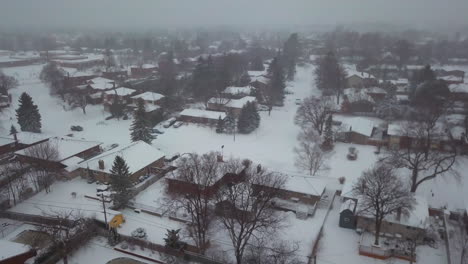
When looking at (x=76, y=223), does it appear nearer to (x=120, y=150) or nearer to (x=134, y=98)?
(x=120, y=150)

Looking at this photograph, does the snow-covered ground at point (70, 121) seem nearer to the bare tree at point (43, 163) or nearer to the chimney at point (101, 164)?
the bare tree at point (43, 163)

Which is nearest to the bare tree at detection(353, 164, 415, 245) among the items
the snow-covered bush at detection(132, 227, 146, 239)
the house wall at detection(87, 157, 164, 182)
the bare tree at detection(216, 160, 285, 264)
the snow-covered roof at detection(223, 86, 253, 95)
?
the bare tree at detection(216, 160, 285, 264)

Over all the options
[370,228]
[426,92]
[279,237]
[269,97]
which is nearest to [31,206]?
[279,237]

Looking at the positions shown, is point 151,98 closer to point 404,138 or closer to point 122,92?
point 122,92

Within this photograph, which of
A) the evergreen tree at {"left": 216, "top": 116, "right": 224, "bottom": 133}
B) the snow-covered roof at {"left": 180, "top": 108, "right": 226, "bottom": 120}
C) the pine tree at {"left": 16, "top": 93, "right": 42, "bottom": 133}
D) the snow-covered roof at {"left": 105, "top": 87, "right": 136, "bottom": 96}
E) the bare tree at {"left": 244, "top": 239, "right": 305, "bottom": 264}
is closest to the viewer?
the bare tree at {"left": 244, "top": 239, "right": 305, "bottom": 264}

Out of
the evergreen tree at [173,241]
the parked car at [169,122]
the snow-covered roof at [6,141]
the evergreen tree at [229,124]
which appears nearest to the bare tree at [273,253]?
the evergreen tree at [173,241]

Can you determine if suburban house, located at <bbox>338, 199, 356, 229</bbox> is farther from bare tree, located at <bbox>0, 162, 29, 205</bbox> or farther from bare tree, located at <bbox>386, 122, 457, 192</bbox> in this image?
bare tree, located at <bbox>0, 162, 29, 205</bbox>
